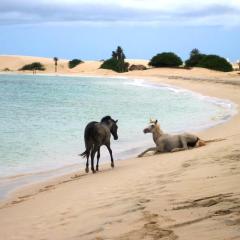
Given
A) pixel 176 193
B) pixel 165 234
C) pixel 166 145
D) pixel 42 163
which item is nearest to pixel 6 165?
pixel 42 163

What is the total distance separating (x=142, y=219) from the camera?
6027 mm

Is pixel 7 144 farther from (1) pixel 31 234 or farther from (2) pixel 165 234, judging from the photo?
(2) pixel 165 234

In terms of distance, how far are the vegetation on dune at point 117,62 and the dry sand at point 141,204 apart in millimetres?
100545

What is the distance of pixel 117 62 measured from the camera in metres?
113

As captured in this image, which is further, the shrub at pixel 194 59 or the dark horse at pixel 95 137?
the shrub at pixel 194 59

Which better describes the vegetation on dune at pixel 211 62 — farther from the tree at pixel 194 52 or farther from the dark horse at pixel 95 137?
the dark horse at pixel 95 137

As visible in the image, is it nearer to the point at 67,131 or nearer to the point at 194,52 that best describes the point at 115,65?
the point at 194,52

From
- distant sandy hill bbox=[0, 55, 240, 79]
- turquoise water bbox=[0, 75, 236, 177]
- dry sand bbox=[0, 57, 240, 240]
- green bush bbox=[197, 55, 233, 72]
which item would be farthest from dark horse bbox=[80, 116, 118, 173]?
green bush bbox=[197, 55, 233, 72]

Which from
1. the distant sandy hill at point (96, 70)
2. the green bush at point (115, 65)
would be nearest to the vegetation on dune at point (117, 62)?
the green bush at point (115, 65)

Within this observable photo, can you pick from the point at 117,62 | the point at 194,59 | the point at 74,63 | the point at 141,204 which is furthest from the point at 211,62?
the point at 141,204

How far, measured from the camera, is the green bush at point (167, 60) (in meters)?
95.6

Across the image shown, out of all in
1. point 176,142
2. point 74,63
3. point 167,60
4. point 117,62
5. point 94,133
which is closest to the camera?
point 94,133

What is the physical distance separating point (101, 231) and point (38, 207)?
2.31 meters

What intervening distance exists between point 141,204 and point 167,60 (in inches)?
3532
